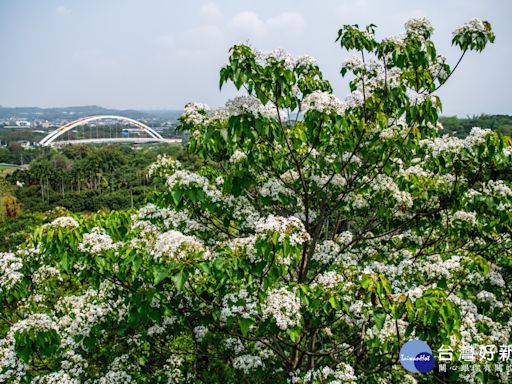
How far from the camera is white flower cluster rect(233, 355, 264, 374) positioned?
5.26m

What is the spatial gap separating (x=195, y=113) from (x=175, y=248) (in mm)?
2604

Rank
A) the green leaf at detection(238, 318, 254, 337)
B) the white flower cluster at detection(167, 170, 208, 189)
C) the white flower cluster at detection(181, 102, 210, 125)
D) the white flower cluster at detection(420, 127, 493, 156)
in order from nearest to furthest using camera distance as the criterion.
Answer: the green leaf at detection(238, 318, 254, 337)
the white flower cluster at detection(167, 170, 208, 189)
the white flower cluster at detection(420, 127, 493, 156)
the white flower cluster at detection(181, 102, 210, 125)

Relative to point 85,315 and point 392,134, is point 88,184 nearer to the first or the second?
point 85,315

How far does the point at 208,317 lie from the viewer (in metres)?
4.59

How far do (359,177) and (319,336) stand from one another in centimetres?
281

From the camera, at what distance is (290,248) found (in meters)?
3.46

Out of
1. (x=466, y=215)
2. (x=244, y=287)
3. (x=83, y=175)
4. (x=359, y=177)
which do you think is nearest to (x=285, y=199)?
(x=359, y=177)

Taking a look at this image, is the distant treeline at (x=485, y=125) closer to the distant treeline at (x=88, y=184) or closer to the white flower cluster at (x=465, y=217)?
the distant treeline at (x=88, y=184)

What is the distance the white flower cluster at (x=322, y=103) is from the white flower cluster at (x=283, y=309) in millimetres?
1912

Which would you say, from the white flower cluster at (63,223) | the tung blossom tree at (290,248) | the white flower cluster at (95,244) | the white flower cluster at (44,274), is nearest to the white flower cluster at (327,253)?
the tung blossom tree at (290,248)

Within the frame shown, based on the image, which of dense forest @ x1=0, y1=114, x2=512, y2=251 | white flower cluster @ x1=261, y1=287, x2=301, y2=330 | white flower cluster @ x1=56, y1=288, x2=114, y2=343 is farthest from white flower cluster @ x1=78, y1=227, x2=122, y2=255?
dense forest @ x1=0, y1=114, x2=512, y2=251

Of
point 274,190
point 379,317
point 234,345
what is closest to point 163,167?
point 274,190

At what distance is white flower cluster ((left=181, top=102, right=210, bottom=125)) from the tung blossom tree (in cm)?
2

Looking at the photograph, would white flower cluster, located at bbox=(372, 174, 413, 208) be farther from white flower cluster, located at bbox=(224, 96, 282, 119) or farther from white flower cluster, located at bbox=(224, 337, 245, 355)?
white flower cluster, located at bbox=(224, 337, 245, 355)
